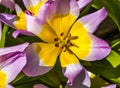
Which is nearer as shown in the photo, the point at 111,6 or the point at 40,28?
the point at 40,28

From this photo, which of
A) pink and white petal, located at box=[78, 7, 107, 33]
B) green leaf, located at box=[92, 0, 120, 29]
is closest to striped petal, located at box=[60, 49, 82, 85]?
pink and white petal, located at box=[78, 7, 107, 33]

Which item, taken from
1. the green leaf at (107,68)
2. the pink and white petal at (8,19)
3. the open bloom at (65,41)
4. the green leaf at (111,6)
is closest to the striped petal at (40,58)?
the open bloom at (65,41)

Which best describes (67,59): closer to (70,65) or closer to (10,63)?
(70,65)

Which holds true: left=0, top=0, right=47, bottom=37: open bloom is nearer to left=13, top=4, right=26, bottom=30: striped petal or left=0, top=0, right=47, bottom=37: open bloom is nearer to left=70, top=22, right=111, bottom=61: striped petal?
left=13, top=4, right=26, bottom=30: striped petal

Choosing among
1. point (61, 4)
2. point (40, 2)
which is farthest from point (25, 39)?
point (61, 4)

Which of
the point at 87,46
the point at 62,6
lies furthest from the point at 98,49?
the point at 62,6

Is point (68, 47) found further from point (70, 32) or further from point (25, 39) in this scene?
point (25, 39)
